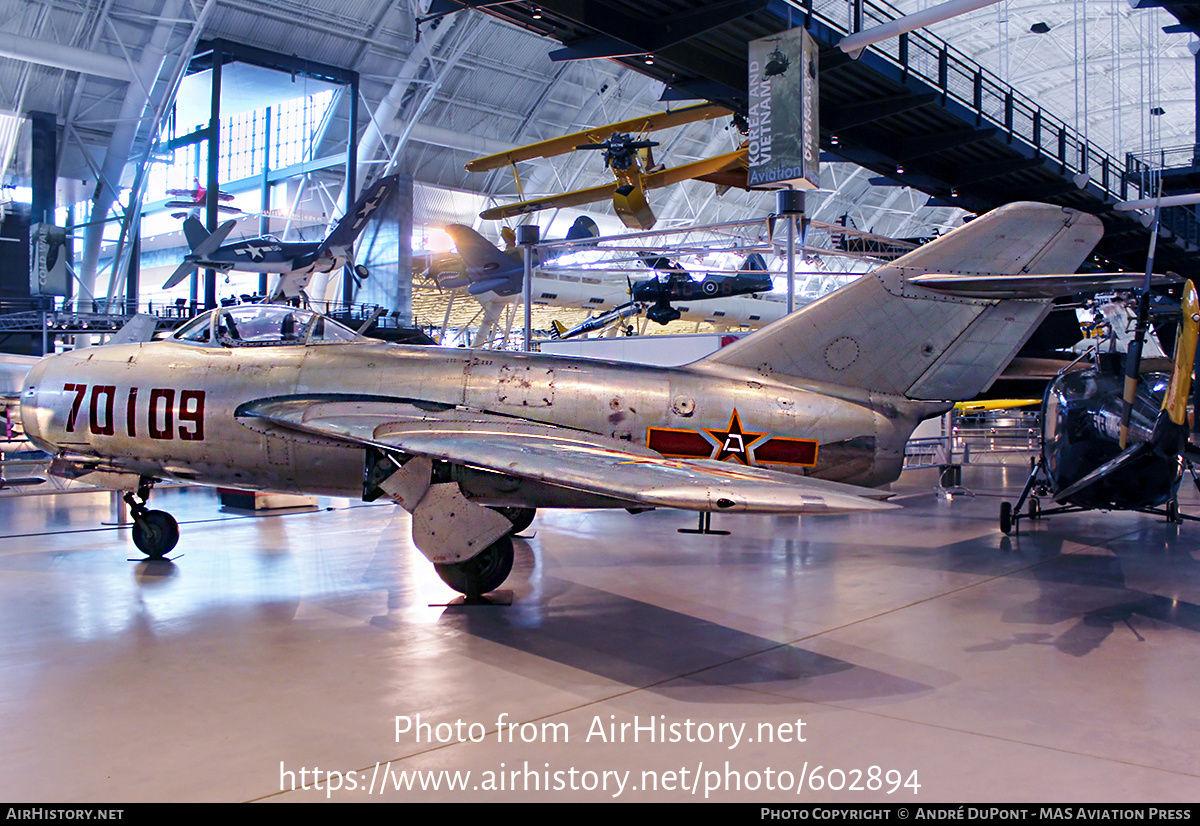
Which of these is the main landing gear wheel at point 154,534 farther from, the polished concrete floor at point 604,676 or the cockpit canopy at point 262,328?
the cockpit canopy at point 262,328

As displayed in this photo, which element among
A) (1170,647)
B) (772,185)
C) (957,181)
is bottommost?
(1170,647)

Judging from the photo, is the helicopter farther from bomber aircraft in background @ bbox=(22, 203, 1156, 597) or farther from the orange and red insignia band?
the orange and red insignia band

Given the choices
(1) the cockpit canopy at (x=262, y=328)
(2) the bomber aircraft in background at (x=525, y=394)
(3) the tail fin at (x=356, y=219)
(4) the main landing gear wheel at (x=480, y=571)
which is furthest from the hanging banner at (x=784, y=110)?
(3) the tail fin at (x=356, y=219)

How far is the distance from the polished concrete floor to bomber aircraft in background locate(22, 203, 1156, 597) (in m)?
1.00

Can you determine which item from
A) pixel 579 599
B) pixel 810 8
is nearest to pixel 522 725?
pixel 579 599

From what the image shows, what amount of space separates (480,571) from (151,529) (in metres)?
3.94

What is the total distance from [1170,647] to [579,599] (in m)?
4.33

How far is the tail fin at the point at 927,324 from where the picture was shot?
27.2 feet

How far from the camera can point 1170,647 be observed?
5.90 metres

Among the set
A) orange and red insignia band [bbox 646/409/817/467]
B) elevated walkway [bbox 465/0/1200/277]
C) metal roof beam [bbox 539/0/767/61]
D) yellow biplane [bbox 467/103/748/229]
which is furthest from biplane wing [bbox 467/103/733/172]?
orange and red insignia band [bbox 646/409/817/467]

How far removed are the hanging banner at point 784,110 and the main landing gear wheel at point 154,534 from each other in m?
9.49

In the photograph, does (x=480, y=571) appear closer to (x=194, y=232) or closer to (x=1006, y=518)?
(x=1006, y=518)
